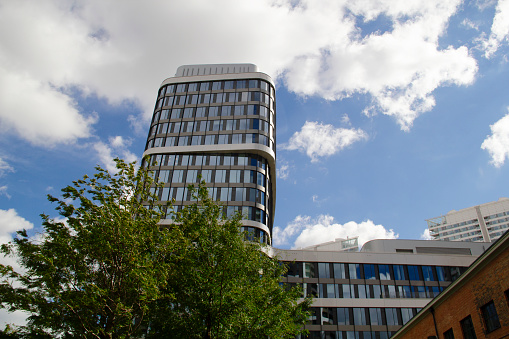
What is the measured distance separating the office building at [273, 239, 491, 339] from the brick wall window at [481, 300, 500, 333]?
28.8m

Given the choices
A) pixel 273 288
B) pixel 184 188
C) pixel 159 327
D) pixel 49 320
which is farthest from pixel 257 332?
pixel 184 188

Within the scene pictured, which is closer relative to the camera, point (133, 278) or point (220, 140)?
point (133, 278)

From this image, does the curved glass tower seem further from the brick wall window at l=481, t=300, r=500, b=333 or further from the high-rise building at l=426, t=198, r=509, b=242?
the high-rise building at l=426, t=198, r=509, b=242

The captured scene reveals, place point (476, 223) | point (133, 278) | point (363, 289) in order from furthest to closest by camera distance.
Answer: point (476, 223)
point (363, 289)
point (133, 278)

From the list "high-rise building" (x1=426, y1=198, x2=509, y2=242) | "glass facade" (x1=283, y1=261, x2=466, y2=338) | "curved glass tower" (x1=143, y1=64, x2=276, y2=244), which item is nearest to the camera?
"glass facade" (x1=283, y1=261, x2=466, y2=338)

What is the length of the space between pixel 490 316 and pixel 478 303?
847 mm

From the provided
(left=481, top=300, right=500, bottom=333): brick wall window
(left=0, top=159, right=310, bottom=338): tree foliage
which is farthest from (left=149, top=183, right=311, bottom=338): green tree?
(left=481, top=300, right=500, bottom=333): brick wall window

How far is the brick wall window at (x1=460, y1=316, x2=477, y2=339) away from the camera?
2030 cm

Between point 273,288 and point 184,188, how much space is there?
109 feet

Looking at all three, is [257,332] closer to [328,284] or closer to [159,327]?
[159,327]

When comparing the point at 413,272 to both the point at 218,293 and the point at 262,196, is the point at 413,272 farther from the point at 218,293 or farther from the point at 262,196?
the point at 218,293

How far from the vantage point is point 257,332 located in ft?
67.1

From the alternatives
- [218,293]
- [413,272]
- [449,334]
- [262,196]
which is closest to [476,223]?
[413,272]

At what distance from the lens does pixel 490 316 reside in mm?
18938
